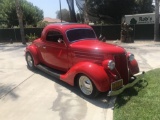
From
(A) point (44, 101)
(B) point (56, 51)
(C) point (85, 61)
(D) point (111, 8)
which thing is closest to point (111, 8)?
(D) point (111, 8)

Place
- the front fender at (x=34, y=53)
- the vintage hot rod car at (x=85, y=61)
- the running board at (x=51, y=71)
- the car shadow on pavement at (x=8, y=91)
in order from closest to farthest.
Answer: the vintage hot rod car at (x=85, y=61)
the car shadow on pavement at (x=8, y=91)
the running board at (x=51, y=71)
the front fender at (x=34, y=53)

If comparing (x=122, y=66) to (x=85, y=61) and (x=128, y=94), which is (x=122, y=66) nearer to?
(x=128, y=94)

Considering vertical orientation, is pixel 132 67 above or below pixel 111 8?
below

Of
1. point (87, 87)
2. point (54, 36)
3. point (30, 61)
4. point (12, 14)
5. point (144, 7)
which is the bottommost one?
point (87, 87)

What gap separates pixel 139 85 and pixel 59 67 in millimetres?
2688

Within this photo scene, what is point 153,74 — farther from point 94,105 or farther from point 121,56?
point 94,105

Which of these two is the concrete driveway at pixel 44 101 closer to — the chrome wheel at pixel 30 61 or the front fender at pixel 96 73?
the front fender at pixel 96 73

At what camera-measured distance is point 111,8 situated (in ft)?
119

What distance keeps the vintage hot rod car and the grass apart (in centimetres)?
30

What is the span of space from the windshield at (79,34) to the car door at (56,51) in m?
0.30

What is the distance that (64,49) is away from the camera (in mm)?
7449

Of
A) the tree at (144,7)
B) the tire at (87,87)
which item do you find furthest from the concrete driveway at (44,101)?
the tree at (144,7)

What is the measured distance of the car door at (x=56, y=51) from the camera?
24.7ft

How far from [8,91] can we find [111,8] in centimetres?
3123
